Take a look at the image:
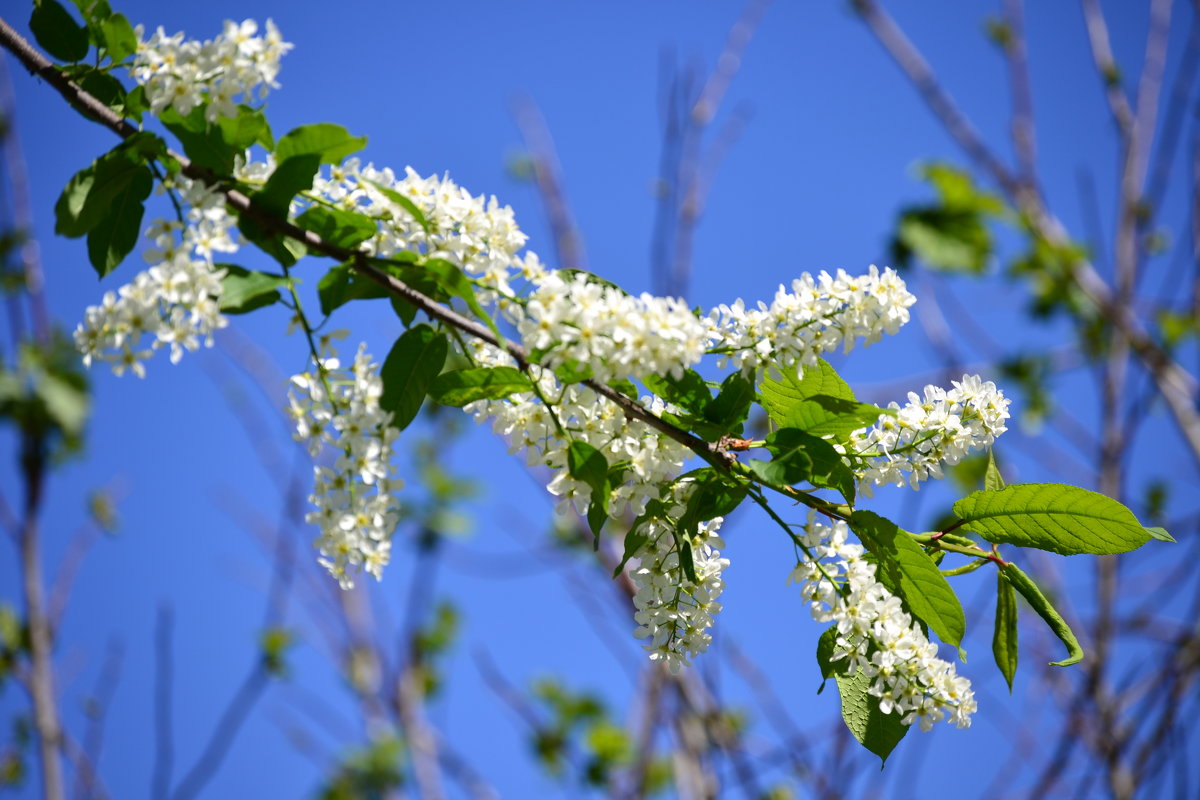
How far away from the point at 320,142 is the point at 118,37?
38cm

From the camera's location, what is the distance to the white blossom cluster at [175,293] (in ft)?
4.36

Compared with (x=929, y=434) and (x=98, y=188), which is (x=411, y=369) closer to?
(x=98, y=188)

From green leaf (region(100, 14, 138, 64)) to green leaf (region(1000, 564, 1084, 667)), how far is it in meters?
1.57

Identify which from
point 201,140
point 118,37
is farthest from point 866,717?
point 118,37

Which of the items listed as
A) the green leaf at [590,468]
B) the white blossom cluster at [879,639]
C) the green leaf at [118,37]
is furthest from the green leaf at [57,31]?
the white blossom cluster at [879,639]

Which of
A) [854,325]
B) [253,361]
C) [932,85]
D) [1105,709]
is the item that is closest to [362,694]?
[253,361]

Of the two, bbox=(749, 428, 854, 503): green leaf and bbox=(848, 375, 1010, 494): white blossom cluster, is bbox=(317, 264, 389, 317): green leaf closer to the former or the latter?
bbox=(749, 428, 854, 503): green leaf

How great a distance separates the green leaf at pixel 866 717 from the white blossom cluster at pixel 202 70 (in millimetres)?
1219

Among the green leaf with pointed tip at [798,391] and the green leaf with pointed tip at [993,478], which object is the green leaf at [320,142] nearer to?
Result: the green leaf with pointed tip at [798,391]

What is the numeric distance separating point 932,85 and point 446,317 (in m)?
5.29

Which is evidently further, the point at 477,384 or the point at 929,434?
the point at 929,434

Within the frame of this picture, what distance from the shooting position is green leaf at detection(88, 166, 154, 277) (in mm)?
1393

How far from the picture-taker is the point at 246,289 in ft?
4.19

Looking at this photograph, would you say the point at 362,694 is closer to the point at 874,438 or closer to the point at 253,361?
the point at 253,361
